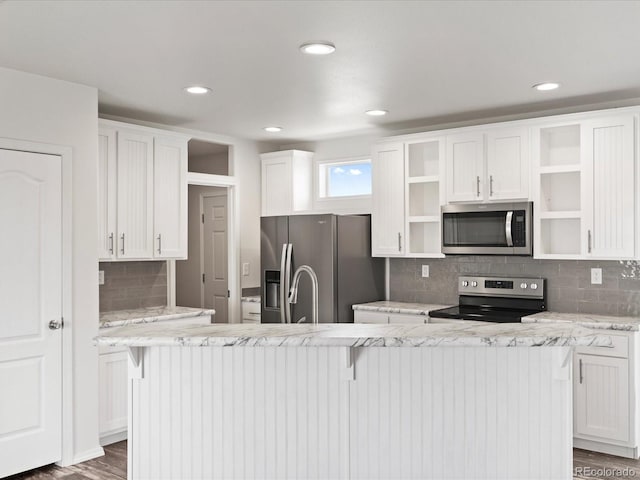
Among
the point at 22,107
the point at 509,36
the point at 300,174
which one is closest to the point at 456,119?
the point at 300,174

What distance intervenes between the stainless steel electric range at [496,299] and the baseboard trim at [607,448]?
978 millimetres

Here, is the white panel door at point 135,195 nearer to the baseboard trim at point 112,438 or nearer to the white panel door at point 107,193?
the white panel door at point 107,193

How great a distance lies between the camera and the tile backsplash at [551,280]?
15.0ft

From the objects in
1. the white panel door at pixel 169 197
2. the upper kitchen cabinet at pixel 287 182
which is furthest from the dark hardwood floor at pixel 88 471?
the upper kitchen cabinet at pixel 287 182

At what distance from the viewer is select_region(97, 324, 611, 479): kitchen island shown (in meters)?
2.48

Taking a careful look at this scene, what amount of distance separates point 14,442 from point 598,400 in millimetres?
3859

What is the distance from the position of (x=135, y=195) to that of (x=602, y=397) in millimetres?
3809

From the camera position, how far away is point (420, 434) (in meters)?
2.53

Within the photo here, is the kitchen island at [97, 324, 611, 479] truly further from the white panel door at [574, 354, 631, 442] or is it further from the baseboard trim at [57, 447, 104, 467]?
the white panel door at [574, 354, 631, 442]

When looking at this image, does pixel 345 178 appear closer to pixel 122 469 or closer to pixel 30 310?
pixel 30 310

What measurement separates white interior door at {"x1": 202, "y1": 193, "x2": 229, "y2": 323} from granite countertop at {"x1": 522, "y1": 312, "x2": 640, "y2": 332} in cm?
341

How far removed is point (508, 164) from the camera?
15.9 ft

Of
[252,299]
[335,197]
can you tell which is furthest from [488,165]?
[252,299]

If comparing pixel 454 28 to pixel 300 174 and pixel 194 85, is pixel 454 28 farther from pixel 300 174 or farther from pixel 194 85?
pixel 300 174
